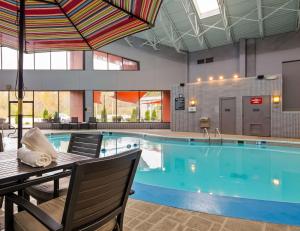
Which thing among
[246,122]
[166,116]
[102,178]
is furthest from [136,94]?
[102,178]

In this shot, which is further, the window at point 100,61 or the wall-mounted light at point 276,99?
the window at point 100,61

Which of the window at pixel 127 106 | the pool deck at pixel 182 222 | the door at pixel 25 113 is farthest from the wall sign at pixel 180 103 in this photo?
the pool deck at pixel 182 222

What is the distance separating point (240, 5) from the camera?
29.3 feet

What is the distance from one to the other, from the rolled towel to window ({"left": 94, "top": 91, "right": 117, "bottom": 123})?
12695mm

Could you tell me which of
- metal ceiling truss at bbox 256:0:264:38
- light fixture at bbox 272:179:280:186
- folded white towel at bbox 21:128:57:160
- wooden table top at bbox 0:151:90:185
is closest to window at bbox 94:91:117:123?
metal ceiling truss at bbox 256:0:264:38

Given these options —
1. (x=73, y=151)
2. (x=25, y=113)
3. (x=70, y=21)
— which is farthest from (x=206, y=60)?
(x=73, y=151)

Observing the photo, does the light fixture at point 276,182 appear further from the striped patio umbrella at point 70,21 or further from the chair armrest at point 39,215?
the chair armrest at point 39,215

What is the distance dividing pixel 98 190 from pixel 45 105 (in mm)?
14763

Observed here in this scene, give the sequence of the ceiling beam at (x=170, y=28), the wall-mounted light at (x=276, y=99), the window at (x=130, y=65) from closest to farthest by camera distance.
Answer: the wall-mounted light at (x=276, y=99)
the ceiling beam at (x=170, y=28)
the window at (x=130, y=65)

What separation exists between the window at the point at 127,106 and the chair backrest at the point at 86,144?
11.7 m

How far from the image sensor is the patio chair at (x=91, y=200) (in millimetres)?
947

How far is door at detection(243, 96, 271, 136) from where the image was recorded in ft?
32.3

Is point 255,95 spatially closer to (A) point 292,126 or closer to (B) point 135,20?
(A) point 292,126

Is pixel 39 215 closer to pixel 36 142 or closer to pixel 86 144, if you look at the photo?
pixel 36 142
